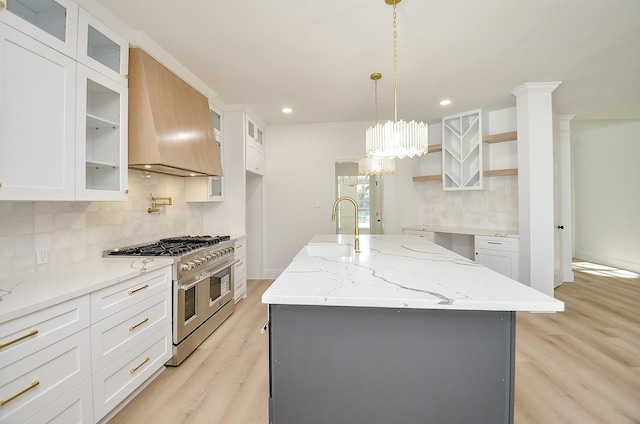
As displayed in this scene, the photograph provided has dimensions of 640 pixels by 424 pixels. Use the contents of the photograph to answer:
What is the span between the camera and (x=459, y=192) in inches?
182

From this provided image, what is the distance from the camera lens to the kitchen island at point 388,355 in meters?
1.19

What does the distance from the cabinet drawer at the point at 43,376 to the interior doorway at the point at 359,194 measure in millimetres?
3863

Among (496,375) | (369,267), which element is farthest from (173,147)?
(496,375)

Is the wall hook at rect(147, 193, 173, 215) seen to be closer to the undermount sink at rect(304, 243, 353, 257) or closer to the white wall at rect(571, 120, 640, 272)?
the undermount sink at rect(304, 243, 353, 257)

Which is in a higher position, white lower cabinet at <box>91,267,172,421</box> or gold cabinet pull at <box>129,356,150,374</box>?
white lower cabinet at <box>91,267,172,421</box>

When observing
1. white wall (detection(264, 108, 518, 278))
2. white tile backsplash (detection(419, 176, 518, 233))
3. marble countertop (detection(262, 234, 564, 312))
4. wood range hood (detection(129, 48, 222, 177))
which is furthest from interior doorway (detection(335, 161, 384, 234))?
marble countertop (detection(262, 234, 564, 312))

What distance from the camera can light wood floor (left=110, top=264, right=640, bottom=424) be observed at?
1744 millimetres

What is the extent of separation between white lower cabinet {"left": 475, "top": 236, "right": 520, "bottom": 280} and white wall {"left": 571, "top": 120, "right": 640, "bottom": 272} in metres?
3.46

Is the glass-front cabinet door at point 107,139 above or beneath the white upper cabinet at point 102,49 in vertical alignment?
beneath

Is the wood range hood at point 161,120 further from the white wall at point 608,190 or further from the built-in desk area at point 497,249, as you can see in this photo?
the white wall at point 608,190

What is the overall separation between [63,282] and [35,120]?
863mm

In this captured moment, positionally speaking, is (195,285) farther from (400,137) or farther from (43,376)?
(400,137)

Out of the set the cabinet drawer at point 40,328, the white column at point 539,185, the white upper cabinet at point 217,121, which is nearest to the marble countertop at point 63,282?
the cabinet drawer at point 40,328

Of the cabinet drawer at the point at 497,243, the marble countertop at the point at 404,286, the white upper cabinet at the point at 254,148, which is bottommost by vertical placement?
the cabinet drawer at the point at 497,243
